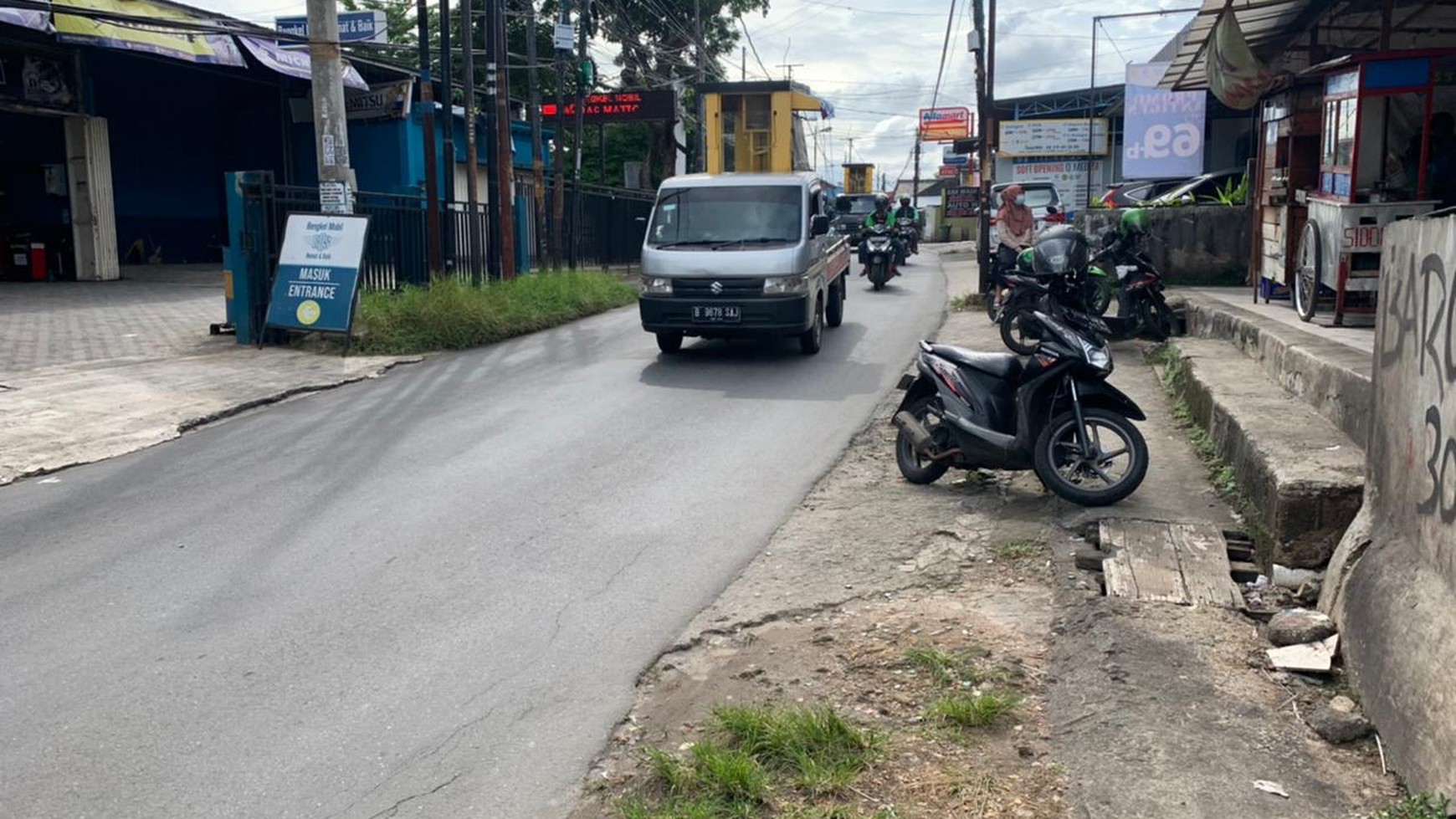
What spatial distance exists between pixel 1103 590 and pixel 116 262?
69.0ft

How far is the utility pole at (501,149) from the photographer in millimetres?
17812

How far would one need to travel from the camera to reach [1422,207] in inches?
360

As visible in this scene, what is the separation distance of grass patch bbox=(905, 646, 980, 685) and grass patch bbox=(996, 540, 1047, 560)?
4.69 feet

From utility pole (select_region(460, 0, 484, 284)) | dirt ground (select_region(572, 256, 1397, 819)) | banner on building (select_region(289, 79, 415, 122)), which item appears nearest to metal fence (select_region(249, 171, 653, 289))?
utility pole (select_region(460, 0, 484, 284))

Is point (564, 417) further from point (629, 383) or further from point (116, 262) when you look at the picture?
point (116, 262)

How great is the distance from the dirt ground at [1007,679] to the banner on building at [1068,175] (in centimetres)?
3638

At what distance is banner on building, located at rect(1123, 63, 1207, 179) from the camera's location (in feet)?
105

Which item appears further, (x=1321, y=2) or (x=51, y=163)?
(x=51, y=163)

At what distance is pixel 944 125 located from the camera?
79.2 m

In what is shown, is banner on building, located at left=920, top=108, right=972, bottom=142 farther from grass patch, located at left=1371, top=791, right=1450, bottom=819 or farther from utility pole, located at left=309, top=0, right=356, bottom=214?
grass patch, located at left=1371, top=791, right=1450, bottom=819

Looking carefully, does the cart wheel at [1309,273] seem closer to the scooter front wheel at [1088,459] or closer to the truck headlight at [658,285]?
the scooter front wheel at [1088,459]

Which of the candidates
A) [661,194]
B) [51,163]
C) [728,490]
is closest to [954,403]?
[728,490]

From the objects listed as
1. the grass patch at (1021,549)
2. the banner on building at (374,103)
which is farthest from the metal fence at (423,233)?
the grass patch at (1021,549)

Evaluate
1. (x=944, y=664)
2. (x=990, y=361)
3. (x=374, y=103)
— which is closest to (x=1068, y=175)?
(x=374, y=103)
